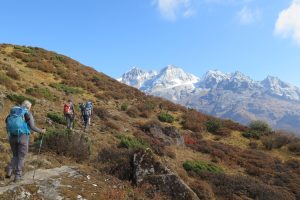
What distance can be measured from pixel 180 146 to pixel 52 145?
1225 cm

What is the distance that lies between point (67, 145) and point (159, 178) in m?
3.65

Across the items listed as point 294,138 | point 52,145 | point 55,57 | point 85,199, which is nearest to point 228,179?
point 52,145

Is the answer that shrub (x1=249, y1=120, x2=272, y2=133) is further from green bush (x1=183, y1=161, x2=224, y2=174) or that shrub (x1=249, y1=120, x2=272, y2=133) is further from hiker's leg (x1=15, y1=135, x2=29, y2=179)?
Result: hiker's leg (x1=15, y1=135, x2=29, y2=179)

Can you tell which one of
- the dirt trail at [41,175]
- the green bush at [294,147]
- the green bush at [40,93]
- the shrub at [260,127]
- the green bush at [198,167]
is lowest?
the green bush at [198,167]

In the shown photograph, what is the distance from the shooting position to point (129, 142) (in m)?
19.7

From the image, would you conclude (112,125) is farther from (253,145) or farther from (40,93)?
(253,145)

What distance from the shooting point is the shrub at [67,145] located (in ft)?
43.5

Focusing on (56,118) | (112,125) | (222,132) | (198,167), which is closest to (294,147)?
(222,132)

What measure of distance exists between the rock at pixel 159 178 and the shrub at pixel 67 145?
7.09 feet

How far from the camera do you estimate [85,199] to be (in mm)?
9625

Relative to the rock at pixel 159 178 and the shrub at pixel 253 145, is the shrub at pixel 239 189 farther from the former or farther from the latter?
the shrub at pixel 253 145

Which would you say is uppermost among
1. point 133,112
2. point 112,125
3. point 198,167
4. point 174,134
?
point 133,112

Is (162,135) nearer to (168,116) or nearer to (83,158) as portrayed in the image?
(168,116)

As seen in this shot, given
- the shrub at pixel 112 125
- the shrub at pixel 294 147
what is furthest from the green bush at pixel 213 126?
the shrub at pixel 112 125
